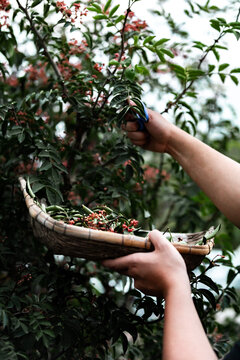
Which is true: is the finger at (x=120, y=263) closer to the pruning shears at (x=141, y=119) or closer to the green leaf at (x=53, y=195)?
the green leaf at (x=53, y=195)

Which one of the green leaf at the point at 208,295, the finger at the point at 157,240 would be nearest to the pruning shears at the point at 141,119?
the finger at the point at 157,240

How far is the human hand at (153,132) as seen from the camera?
1.34 m

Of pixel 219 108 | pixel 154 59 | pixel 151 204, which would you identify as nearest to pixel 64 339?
pixel 151 204

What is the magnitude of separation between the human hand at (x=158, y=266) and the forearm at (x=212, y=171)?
301mm

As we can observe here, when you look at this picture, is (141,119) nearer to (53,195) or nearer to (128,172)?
(128,172)

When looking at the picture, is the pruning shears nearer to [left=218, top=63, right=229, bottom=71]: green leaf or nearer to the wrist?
[left=218, top=63, right=229, bottom=71]: green leaf

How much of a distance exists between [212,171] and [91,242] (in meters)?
0.48

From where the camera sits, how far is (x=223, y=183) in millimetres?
1131

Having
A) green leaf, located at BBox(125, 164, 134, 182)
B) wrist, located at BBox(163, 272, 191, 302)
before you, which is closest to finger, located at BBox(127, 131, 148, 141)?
green leaf, located at BBox(125, 164, 134, 182)

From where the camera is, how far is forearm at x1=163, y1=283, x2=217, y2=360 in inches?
30.1

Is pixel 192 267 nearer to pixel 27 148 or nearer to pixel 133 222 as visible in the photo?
pixel 133 222

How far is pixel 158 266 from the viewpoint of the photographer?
2.85 feet

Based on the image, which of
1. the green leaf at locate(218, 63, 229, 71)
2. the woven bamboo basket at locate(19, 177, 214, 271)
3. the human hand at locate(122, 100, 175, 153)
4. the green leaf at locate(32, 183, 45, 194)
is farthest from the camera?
the green leaf at locate(218, 63, 229, 71)

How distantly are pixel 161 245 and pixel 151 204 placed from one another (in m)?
1.28
